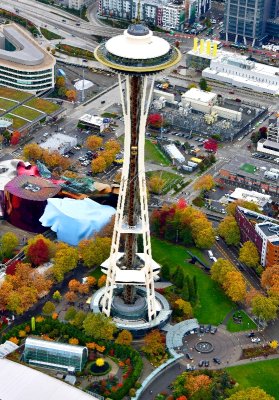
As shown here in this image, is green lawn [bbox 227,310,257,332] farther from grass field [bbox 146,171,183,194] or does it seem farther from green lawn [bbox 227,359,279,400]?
grass field [bbox 146,171,183,194]

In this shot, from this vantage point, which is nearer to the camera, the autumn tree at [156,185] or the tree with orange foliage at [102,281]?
the tree with orange foliage at [102,281]

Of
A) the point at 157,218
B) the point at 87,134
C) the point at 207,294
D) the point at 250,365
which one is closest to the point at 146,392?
the point at 250,365

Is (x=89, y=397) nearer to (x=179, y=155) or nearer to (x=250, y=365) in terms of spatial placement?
(x=250, y=365)

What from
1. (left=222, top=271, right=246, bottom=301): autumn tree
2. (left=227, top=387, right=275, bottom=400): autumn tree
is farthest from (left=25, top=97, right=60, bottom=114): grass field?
(left=227, top=387, right=275, bottom=400): autumn tree

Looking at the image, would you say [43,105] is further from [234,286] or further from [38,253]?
[234,286]

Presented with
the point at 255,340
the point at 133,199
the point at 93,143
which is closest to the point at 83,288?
the point at 133,199

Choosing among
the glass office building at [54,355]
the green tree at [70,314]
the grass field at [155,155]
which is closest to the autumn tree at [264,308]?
the glass office building at [54,355]

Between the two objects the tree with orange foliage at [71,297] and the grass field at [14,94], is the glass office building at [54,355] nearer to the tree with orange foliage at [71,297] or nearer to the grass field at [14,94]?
the tree with orange foliage at [71,297]
